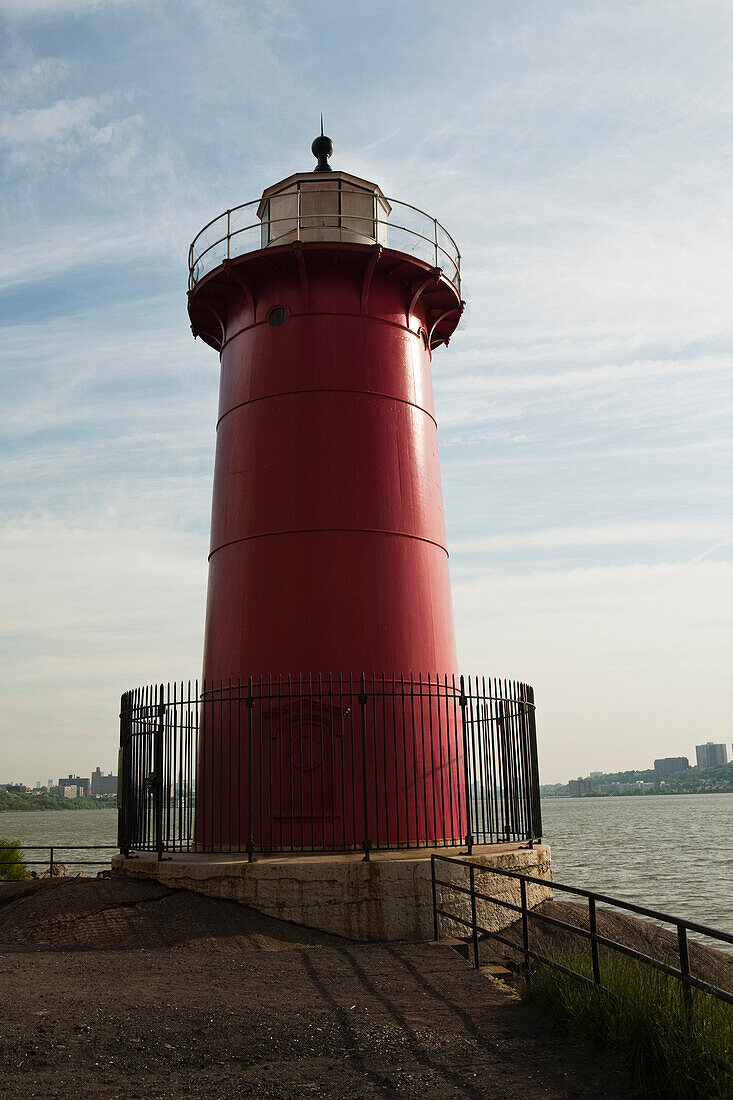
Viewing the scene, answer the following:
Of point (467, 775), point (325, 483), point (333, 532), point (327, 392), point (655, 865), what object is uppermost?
point (327, 392)

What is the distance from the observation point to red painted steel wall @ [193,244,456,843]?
12156mm

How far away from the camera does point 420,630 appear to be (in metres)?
12.6

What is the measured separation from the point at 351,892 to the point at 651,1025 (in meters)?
4.68

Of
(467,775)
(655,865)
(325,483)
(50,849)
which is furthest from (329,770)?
(655,865)

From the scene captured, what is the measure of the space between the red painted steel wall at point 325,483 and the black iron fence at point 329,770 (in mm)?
262

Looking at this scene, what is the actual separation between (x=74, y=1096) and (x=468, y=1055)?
2253 millimetres

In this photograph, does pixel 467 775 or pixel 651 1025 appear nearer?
pixel 651 1025

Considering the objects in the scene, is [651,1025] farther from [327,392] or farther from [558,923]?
[327,392]

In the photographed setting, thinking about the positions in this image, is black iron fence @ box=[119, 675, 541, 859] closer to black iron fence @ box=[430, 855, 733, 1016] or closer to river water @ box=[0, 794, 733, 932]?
black iron fence @ box=[430, 855, 733, 1016]

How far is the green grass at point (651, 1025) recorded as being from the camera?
16.1ft

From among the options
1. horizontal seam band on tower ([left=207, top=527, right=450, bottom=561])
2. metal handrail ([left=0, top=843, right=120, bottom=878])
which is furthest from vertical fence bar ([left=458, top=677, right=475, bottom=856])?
metal handrail ([left=0, top=843, right=120, bottom=878])

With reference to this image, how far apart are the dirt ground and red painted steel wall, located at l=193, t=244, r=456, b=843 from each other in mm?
2652

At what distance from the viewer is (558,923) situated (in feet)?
22.4

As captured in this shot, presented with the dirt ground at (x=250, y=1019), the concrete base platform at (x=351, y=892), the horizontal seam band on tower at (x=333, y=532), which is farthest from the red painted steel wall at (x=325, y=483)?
the dirt ground at (x=250, y=1019)
